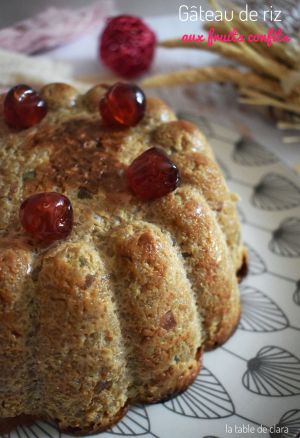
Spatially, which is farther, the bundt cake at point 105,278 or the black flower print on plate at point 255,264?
the black flower print on plate at point 255,264

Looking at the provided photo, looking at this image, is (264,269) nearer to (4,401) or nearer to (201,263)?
(201,263)

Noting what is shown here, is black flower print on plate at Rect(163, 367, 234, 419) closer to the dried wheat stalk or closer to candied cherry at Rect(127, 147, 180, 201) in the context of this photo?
candied cherry at Rect(127, 147, 180, 201)

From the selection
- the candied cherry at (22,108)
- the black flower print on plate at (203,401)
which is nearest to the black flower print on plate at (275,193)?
the black flower print on plate at (203,401)

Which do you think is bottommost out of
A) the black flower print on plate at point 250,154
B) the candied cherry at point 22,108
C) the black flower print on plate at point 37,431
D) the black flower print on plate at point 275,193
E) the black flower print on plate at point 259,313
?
the black flower print on plate at point 37,431

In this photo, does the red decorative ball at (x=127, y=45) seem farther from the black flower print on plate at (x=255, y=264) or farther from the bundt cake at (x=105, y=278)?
the black flower print on plate at (x=255, y=264)

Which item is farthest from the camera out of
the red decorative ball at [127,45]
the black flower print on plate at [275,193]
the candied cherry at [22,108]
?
the red decorative ball at [127,45]

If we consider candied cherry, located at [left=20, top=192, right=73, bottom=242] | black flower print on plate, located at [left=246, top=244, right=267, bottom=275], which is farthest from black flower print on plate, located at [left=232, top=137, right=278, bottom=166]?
candied cherry, located at [left=20, top=192, right=73, bottom=242]
